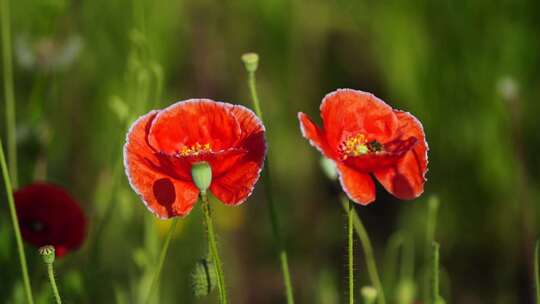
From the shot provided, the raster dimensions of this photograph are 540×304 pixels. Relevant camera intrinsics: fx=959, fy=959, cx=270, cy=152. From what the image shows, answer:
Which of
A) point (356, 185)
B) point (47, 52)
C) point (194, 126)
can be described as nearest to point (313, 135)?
point (356, 185)

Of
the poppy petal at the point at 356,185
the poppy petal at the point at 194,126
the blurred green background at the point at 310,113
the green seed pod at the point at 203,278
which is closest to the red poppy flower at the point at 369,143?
the poppy petal at the point at 356,185

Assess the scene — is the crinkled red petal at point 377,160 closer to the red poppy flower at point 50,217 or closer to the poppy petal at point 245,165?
the poppy petal at point 245,165

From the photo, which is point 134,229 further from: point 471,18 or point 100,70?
point 471,18

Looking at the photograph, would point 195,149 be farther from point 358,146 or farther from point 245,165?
point 358,146

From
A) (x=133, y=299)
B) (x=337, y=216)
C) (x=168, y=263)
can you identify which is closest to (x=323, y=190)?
(x=337, y=216)

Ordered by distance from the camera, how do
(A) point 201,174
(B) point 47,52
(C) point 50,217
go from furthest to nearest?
1. (B) point 47,52
2. (C) point 50,217
3. (A) point 201,174

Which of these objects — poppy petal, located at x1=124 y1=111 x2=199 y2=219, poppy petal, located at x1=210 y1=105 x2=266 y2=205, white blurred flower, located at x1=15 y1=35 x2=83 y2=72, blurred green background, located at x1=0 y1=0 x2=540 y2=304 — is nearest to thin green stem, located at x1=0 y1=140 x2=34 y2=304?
poppy petal, located at x1=124 y1=111 x2=199 y2=219
